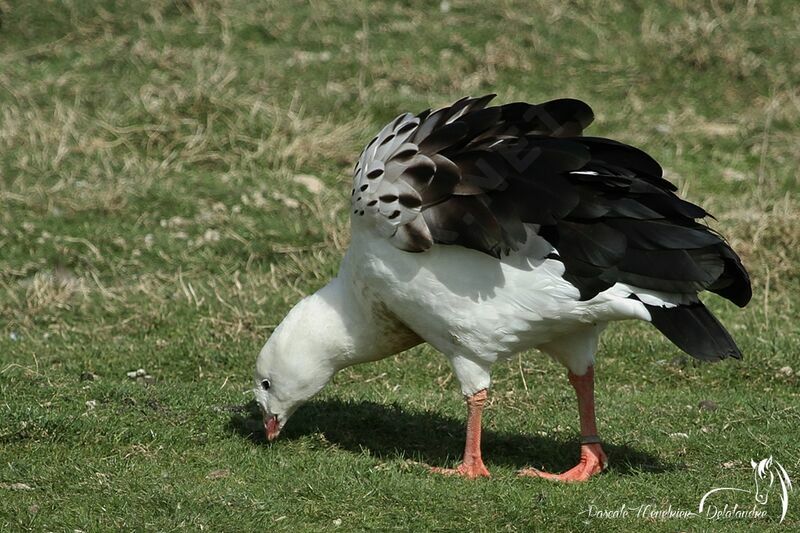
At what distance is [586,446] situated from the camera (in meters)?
6.16

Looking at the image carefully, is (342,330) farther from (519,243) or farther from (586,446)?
(586,446)

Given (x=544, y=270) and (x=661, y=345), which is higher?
(x=544, y=270)

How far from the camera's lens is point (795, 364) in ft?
25.0

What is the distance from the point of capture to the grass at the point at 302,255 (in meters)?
5.70

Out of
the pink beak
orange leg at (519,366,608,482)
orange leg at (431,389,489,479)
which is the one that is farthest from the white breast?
the pink beak

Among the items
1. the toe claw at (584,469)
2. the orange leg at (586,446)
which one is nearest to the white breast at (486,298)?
the orange leg at (586,446)

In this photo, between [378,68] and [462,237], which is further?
[378,68]

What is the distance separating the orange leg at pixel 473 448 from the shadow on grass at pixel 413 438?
10.8 inches

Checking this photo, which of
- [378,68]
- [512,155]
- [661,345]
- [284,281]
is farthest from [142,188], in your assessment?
[512,155]

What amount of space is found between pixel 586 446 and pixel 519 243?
1255 millimetres

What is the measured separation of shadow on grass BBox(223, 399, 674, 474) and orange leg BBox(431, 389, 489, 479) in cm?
27

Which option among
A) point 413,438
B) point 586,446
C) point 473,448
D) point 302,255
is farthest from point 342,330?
point 302,255

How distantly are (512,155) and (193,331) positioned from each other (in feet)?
11.1

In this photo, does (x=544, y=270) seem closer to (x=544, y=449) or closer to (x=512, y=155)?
(x=512, y=155)
